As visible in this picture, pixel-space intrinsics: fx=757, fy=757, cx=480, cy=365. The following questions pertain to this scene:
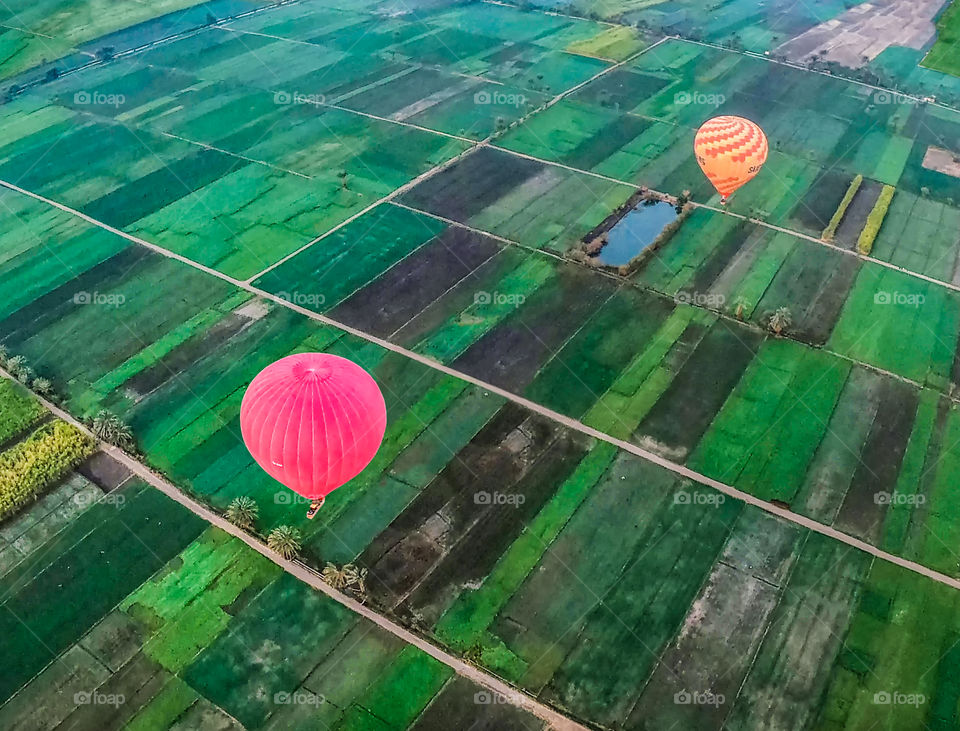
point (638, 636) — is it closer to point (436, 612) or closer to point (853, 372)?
point (436, 612)

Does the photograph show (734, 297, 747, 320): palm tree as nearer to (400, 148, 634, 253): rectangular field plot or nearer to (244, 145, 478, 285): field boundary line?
(400, 148, 634, 253): rectangular field plot

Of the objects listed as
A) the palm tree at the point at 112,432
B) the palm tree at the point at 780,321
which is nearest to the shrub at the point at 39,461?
the palm tree at the point at 112,432

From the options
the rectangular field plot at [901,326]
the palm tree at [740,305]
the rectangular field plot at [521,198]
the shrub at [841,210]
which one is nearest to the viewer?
the rectangular field plot at [901,326]

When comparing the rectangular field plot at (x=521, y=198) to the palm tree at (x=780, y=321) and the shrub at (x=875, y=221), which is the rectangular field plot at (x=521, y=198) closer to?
the palm tree at (x=780, y=321)

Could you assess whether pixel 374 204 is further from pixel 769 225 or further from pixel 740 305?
pixel 769 225

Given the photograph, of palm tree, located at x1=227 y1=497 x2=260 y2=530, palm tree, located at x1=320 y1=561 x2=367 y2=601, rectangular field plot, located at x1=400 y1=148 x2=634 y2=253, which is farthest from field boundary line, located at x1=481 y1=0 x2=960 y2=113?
palm tree, located at x1=227 y1=497 x2=260 y2=530
